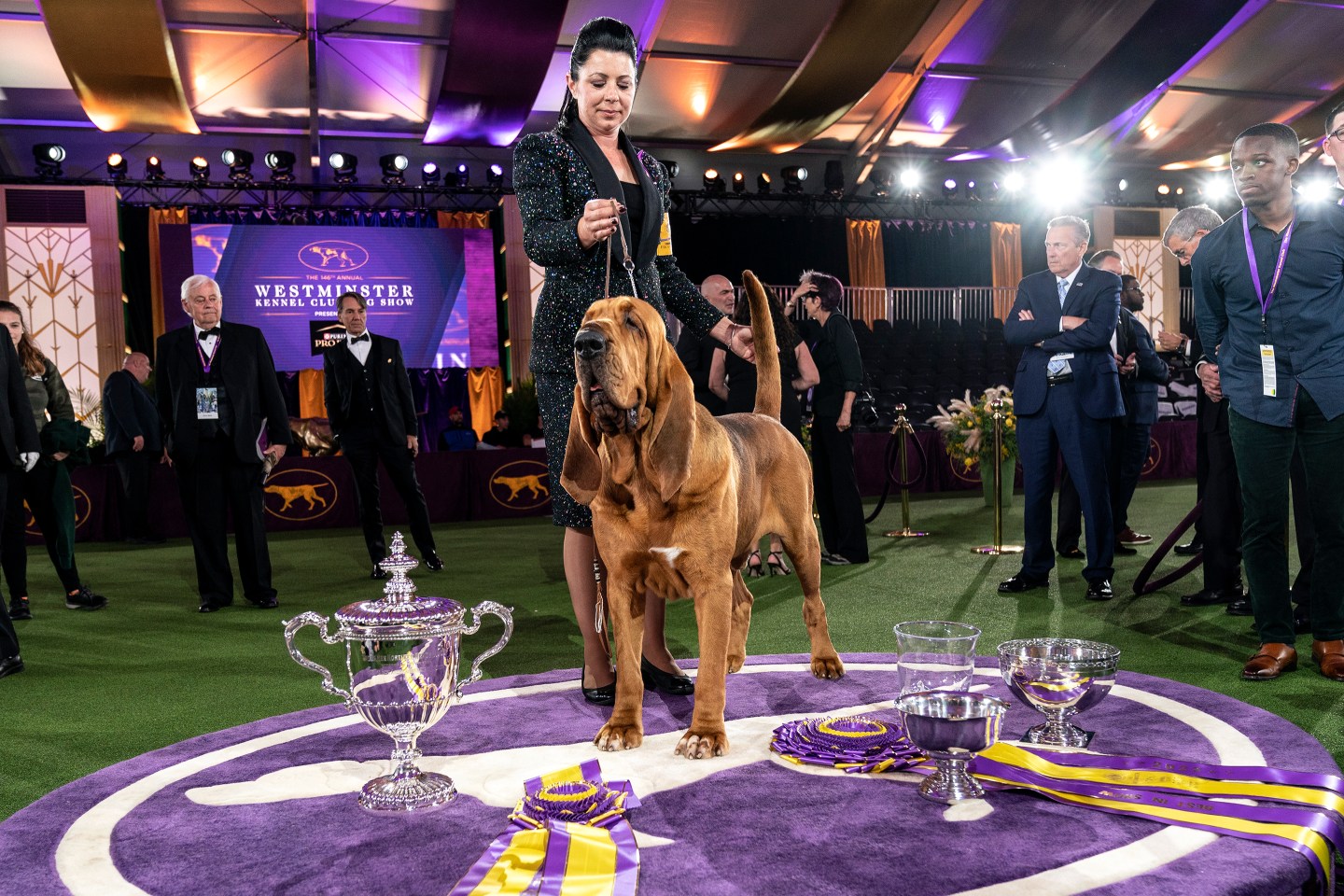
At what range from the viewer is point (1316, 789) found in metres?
2.31

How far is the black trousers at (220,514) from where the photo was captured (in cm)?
623

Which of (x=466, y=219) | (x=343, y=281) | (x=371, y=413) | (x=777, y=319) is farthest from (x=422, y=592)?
(x=466, y=219)

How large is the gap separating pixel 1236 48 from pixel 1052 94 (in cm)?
299

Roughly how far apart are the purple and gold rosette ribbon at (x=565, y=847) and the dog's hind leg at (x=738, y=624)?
115 centimetres

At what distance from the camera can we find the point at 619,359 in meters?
2.53

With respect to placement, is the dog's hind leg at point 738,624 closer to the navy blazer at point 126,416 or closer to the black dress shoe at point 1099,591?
the black dress shoe at point 1099,591

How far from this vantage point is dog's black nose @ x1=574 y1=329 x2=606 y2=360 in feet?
8.10

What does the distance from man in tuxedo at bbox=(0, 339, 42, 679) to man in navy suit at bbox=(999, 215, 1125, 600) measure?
496 cm

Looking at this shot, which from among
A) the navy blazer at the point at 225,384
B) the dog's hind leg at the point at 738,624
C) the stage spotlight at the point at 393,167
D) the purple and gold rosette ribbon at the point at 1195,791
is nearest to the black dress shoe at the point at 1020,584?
the dog's hind leg at the point at 738,624

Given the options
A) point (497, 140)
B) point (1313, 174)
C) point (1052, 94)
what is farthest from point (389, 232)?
point (1313, 174)

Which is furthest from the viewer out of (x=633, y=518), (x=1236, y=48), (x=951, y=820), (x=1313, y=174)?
(x=1313, y=174)

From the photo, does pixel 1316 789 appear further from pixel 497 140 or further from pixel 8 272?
pixel 8 272

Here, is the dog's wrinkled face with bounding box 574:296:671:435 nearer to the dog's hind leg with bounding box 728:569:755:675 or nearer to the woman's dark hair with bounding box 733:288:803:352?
the woman's dark hair with bounding box 733:288:803:352

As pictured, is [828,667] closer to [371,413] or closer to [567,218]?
[567,218]
